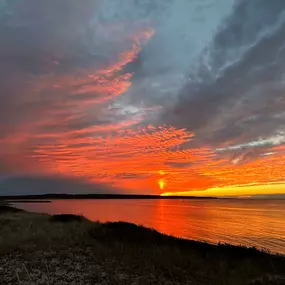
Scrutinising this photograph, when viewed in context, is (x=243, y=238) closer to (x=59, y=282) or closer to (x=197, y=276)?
(x=197, y=276)

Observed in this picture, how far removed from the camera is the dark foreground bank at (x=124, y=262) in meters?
13.8

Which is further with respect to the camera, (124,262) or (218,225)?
(218,225)

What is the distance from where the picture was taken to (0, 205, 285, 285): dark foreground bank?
13.8 metres

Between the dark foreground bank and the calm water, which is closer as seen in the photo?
the dark foreground bank

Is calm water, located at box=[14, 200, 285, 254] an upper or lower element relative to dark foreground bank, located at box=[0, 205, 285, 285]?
upper

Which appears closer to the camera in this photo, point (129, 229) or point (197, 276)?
point (197, 276)

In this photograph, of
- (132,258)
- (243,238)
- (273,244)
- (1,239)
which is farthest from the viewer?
(243,238)

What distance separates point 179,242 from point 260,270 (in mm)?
8260

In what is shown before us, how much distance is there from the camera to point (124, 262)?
16344mm

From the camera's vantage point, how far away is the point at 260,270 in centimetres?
1565

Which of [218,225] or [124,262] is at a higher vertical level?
[218,225]

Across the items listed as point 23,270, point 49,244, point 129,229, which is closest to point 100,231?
point 129,229

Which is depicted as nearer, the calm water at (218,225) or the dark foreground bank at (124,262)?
the dark foreground bank at (124,262)

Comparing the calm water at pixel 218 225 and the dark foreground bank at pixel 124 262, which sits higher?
the calm water at pixel 218 225
